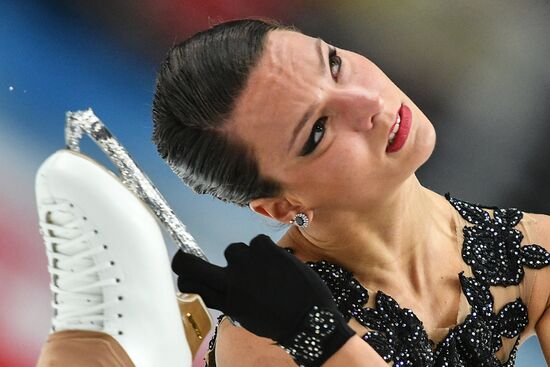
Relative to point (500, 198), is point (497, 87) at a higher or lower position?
higher

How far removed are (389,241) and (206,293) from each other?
0.34 m

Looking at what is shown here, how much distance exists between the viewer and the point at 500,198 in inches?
73.5

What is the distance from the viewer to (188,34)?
5.32 ft

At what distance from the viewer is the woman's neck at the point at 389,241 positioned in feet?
4.06

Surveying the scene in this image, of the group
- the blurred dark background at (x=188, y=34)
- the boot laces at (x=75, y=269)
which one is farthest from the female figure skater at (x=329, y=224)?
the blurred dark background at (x=188, y=34)

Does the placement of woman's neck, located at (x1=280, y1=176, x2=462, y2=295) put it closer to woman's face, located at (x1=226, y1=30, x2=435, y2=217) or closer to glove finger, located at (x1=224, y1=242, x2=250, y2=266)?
woman's face, located at (x1=226, y1=30, x2=435, y2=217)

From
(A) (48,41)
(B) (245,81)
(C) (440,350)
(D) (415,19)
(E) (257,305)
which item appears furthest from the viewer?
(D) (415,19)

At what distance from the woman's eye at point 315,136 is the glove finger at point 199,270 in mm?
200

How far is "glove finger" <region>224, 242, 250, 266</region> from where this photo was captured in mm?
1048

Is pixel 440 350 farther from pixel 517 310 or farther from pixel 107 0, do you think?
pixel 107 0

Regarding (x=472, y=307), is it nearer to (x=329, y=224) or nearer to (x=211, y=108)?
(x=329, y=224)

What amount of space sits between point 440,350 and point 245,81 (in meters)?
0.48

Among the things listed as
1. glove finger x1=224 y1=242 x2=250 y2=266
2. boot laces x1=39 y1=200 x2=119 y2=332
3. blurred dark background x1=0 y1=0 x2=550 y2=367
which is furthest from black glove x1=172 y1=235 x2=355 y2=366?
blurred dark background x1=0 y1=0 x2=550 y2=367

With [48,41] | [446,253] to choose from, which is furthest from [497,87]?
[48,41]
